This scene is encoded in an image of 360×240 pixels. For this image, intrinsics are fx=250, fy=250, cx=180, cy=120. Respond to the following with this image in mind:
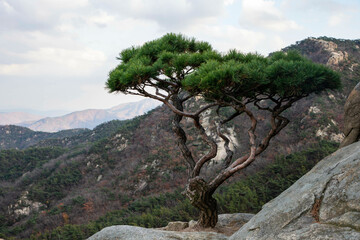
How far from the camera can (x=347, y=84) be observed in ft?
82.9

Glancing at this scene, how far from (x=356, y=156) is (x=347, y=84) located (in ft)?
82.9

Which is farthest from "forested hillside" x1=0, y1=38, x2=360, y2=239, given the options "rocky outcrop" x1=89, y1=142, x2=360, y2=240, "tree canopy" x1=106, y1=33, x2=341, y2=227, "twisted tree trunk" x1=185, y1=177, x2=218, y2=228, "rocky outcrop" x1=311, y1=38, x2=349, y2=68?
"rocky outcrop" x1=89, y1=142, x2=360, y2=240

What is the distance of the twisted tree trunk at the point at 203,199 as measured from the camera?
7.44 meters

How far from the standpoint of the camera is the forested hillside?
14836 millimetres

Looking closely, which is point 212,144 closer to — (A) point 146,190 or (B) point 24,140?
(A) point 146,190

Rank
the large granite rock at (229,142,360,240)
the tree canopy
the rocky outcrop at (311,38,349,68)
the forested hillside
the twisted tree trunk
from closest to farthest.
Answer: the large granite rock at (229,142,360,240) < the tree canopy < the twisted tree trunk < the forested hillside < the rocky outcrop at (311,38,349,68)

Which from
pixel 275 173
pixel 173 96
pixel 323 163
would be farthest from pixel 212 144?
pixel 275 173

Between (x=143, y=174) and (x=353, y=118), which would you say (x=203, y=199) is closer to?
(x=353, y=118)

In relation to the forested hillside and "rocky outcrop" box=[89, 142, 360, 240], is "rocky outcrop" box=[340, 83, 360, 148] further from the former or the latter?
the forested hillside

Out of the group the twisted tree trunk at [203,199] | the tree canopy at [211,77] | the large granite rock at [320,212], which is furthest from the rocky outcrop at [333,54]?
the large granite rock at [320,212]

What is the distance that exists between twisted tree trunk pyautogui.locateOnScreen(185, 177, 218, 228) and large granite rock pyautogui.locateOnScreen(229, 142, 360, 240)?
2.33m

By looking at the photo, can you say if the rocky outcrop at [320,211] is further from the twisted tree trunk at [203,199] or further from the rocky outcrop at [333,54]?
the rocky outcrop at [333,54]

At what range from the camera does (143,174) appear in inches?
999

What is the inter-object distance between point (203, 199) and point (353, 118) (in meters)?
4.55
